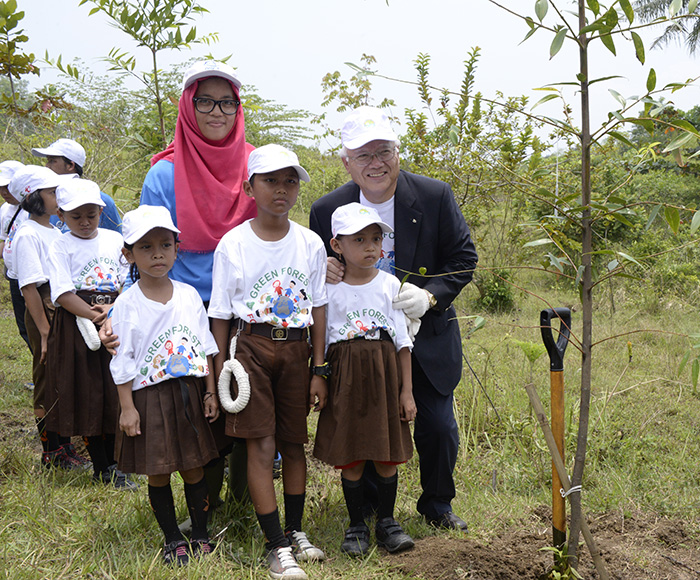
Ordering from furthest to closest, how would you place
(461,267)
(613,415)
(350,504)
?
(613,415), (461,267), (350,504)

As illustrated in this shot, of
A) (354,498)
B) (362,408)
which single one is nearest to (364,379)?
(362,408)

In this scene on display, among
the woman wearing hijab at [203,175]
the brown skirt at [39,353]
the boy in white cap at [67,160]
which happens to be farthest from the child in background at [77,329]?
the woman wearing hijab at [203,175]

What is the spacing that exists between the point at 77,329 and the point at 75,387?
334 millimetres

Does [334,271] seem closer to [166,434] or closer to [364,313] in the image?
[364,313]

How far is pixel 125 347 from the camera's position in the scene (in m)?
2.61

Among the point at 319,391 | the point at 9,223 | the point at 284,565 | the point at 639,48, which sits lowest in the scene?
the point at 284,565

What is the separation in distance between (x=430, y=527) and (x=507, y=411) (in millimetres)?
1596

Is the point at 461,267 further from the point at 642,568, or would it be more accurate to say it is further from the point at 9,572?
the point at 9,572

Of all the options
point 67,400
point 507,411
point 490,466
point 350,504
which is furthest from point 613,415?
point 67,400

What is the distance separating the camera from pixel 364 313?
9.09ft

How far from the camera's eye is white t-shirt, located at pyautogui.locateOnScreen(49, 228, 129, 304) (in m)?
3.55

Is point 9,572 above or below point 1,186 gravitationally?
below

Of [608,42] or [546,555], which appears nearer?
[608,42]

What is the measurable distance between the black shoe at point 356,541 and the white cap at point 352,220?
1.31 metres
